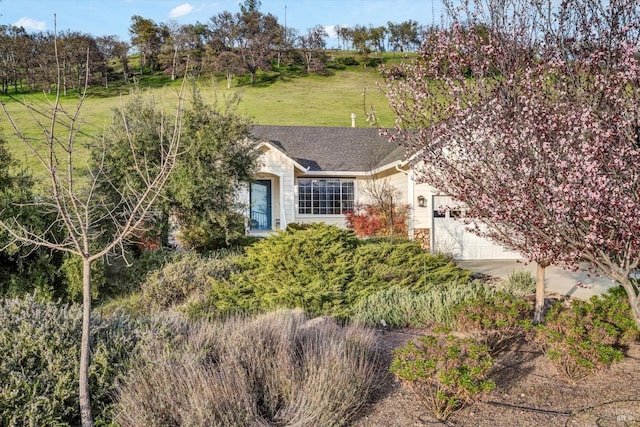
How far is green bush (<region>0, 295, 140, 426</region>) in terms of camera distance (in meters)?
3.73

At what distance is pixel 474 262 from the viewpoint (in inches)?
594

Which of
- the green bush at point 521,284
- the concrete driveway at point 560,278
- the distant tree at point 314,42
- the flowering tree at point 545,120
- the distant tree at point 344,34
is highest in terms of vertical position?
the distant tree at point 344,34

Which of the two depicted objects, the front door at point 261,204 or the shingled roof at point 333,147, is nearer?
the shingled roof at point 333,147

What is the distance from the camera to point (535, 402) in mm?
4402

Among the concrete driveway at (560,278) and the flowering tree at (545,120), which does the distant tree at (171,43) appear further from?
the flowering tree at (545,120)

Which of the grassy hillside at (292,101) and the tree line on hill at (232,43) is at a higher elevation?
the tree line on hill at (232,43)

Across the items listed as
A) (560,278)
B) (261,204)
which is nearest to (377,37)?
(261,204)

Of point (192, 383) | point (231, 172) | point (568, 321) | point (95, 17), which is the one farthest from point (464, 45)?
point (231, 172)

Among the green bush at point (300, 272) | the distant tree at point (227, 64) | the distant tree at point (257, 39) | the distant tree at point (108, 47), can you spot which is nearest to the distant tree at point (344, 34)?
the distant tree at point (257, 39)

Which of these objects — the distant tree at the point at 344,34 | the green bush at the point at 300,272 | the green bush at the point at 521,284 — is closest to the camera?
the green bush at the point at 300,272

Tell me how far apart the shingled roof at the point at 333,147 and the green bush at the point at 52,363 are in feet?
42.3

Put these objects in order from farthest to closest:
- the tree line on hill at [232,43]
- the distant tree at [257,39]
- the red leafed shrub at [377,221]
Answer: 1. the distant tree at [257,39]
2. the tree line on hill at [232,43]
3. the red leafed shrub at [377,221]

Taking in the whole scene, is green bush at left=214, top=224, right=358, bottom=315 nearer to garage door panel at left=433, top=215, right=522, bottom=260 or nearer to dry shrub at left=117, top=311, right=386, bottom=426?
dry shrub at left=117, top=311, right=386, bottom=426

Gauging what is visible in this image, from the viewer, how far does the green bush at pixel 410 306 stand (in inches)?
278
